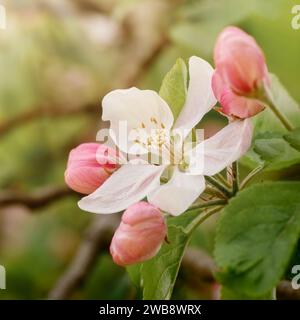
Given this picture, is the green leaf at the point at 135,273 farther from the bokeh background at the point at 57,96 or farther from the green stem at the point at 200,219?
the bokeh background at the point at 57,96

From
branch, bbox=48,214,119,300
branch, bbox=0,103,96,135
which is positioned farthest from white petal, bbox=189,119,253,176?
branch, bbox=0,103,96,135

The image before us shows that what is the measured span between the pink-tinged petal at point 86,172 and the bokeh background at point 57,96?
418 mm

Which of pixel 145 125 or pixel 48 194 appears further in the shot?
pixel 48 194

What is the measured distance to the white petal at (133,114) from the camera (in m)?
0.39

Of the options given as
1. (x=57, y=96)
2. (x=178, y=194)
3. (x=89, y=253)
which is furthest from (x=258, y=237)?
(x=57, y=96)

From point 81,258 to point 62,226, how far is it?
83mm

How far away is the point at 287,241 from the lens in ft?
1.05

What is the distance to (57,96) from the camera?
861 mm

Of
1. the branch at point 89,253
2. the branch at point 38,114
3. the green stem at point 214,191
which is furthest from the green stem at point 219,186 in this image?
the branch at point 38,114

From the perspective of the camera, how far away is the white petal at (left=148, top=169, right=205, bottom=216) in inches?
13.2

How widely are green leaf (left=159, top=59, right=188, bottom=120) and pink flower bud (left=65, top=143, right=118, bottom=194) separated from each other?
5 cm

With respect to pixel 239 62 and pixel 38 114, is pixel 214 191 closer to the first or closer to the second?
pixel 239 62
